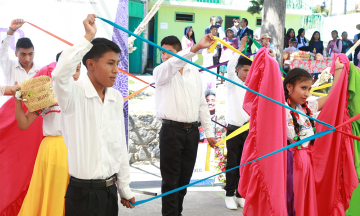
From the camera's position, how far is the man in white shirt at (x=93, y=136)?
85.1 inches

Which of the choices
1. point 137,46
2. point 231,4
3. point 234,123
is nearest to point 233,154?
point 234,123

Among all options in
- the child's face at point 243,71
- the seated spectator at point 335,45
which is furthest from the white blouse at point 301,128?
the seated spectator at point 335,45

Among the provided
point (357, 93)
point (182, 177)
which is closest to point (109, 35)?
point (182, 177)

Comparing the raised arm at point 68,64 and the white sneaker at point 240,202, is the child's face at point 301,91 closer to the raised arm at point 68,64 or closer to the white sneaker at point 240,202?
the white sneaker at point 240,202

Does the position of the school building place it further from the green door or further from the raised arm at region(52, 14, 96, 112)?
the raised arm at region(52, 14, 96, 112)

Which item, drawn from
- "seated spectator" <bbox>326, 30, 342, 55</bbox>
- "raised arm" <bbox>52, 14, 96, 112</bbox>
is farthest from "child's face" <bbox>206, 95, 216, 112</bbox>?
"seated spectator" <bbox>326, 30, 342, 55</bbox>

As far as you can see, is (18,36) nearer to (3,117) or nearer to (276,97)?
(3,117)

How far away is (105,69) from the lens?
2.27m

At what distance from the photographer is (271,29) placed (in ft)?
19.4

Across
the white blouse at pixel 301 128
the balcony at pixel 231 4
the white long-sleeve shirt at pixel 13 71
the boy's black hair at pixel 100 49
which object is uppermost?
the balcony at pixel 231 4

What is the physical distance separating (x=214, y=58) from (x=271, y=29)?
4931mm

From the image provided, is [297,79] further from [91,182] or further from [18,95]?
[18,95]

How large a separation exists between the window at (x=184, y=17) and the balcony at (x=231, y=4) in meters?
0.49

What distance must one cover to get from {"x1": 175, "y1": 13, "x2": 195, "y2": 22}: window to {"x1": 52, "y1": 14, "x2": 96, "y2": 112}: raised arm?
597 inches
